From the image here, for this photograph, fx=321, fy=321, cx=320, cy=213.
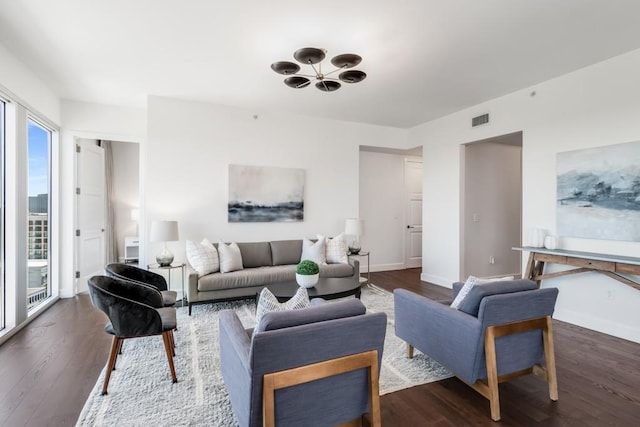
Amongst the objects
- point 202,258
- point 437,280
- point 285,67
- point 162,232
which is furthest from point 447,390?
point 162,232

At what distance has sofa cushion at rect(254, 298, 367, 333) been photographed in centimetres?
149

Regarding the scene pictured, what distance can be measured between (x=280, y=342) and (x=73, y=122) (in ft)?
16.8

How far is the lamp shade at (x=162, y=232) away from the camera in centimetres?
410

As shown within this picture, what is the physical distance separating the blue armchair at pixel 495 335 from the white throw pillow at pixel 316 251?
8.48ft

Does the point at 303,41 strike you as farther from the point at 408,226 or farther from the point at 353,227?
the point at 408,226

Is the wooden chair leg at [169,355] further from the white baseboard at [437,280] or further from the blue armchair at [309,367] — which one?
the white baseboard at [437,280]

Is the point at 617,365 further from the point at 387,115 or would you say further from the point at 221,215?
the point at 221,215

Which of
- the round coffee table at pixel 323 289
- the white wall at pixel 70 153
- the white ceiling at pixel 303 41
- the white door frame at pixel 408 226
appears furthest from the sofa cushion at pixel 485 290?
the white wall at pixel 70 153

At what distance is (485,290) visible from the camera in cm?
212

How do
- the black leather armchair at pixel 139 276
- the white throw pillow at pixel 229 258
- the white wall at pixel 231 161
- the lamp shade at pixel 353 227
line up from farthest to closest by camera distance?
the lamp shade at pixel 353 227 < the white wall at pixel 231 161 < the white throw pillow at pixel 229 258 < the black leather armchair at pixel 139 276

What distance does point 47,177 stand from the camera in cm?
446

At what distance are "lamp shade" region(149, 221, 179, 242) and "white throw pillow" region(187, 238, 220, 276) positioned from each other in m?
0.24

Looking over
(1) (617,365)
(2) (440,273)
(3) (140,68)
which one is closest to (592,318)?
(1) (617,365)

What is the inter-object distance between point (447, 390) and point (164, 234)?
11.7 feet
